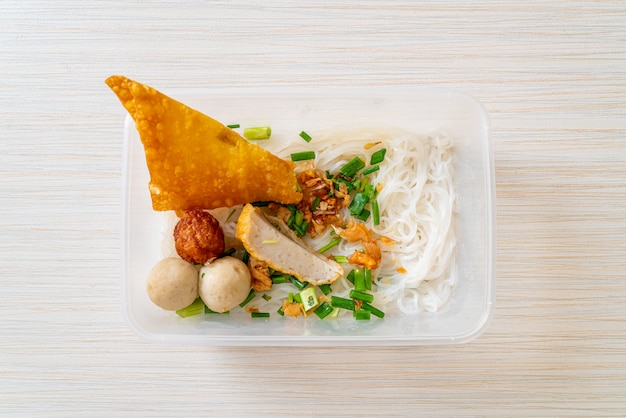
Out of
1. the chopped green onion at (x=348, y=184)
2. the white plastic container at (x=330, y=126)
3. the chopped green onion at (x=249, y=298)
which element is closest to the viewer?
the white plastic container at (x=330, y=126)

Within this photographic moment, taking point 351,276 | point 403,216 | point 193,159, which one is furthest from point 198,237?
point 403,216

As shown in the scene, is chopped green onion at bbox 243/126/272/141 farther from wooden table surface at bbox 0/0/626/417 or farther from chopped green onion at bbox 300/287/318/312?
chopped green onion at bbox 300/287/318/312

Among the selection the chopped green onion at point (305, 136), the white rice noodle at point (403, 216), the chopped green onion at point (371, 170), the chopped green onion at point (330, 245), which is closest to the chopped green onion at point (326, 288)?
the white rice noodle at point (403, 216)

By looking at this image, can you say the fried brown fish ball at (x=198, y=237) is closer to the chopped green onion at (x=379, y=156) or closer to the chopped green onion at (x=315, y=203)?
the chopped green onion at (x=315, y=203)

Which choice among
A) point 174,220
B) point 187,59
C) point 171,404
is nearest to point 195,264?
point 174,220

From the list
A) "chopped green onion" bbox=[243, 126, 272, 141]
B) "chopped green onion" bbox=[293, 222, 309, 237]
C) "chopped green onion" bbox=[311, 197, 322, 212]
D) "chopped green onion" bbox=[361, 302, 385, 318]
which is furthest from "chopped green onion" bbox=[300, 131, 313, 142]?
"chopped green onion" bbox=[361, 302, 385, 318]

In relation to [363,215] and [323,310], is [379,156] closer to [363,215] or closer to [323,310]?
[363,215]

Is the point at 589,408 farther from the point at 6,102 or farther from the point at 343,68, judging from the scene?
the point at 6,102
